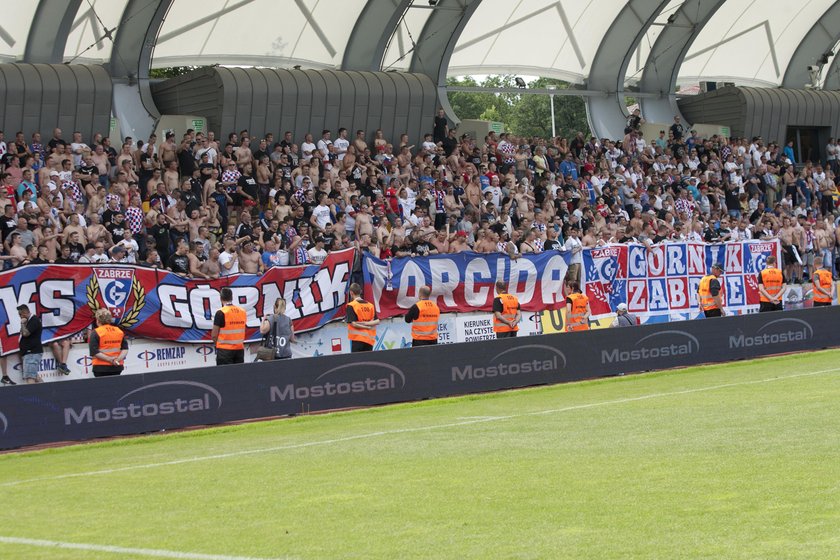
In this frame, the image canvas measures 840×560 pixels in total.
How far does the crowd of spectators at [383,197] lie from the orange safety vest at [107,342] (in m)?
3.21

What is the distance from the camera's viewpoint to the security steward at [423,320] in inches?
817

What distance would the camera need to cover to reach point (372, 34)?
33531mm

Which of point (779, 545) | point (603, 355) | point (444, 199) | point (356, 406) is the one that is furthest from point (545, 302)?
point (779, 545)

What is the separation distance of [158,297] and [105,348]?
3.68m

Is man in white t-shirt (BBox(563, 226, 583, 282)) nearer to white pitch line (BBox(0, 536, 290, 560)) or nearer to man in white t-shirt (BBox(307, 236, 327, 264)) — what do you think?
man in white t-shirt (BBox(307, 236, 327, 264))

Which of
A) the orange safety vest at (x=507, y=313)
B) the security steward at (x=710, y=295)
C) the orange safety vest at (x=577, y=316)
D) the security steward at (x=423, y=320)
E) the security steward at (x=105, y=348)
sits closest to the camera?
the security steward at (x=105, y=348)

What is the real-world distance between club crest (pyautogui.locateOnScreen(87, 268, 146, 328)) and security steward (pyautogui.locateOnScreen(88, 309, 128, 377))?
9.37ft

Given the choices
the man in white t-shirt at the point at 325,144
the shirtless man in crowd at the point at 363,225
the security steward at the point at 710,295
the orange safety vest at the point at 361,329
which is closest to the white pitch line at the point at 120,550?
the orange safety vest at the point at 361,329

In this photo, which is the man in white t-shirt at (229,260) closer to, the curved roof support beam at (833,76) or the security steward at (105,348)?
the security steward at (105,348)

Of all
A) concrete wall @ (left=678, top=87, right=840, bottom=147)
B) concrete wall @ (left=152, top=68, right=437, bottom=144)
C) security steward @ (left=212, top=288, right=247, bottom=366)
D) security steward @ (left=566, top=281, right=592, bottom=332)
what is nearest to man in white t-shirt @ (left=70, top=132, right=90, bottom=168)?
concrete wall @ (left=152, top=68, right=437, bottom=144)

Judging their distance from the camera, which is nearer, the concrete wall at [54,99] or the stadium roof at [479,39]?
the concrete wall at [54,99]

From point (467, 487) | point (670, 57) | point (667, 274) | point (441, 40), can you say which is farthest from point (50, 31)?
point (670, 57)

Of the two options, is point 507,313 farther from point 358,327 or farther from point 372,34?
point 372,34

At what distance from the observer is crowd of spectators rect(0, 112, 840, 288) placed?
23297 mm
